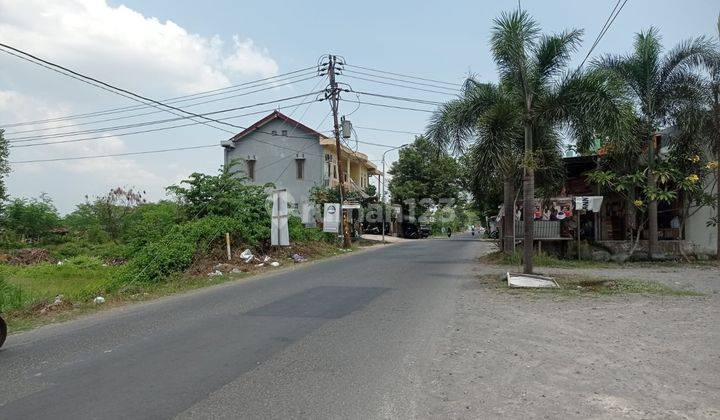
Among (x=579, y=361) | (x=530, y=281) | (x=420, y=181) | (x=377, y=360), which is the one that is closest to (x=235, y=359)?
(x=377, y=360)

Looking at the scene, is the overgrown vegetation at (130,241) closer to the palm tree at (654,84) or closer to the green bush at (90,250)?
the green bush at (90,250)

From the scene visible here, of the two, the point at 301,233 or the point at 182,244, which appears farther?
the point at 301,233

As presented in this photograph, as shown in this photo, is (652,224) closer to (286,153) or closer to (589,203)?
(589,203)

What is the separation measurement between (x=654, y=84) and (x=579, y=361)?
16293 mm

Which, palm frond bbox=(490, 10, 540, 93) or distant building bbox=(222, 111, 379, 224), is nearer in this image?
palm frond bbox=(490, 10, 540, 93)

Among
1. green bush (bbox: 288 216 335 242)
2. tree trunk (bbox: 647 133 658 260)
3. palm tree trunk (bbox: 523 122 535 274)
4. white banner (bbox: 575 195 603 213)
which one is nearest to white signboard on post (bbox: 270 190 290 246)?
green bush (bbox: 288 216 335 242)

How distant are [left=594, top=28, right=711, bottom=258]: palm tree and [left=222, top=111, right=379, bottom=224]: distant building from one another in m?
23.5

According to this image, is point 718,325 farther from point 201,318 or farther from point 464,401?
point 201,318

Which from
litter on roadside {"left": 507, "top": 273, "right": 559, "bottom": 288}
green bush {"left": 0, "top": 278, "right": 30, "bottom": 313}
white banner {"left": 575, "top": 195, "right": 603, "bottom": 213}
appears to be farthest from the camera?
white banner {"left": 575, "top": 195, "right": 603, "bottom": 213}

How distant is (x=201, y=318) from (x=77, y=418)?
4650mm

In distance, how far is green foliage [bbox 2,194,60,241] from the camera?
115 feet

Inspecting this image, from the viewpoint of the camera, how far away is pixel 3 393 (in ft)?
Answer: 17.2

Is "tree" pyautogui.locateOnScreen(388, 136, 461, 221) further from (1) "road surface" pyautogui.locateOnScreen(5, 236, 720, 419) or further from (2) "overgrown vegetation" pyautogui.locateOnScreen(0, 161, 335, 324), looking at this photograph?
(1) "road surface" pyautogui.locateOnScreen(5, 236, 720, 419)

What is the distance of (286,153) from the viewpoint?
39.9 metres
